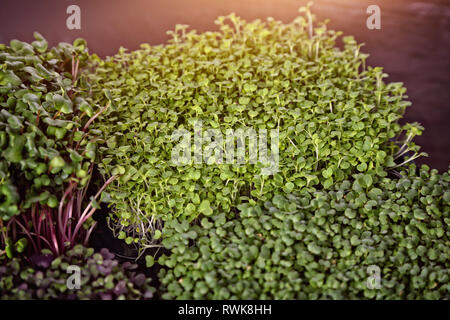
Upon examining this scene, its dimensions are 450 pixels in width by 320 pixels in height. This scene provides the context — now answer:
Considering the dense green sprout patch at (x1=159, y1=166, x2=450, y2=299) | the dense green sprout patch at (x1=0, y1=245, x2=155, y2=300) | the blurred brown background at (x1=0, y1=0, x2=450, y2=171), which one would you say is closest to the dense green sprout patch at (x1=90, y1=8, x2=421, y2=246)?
the dense green sprout patch at (x1=159, y1=166, x2=450, y2=299)

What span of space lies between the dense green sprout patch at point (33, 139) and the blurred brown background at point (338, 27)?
98 centimetres

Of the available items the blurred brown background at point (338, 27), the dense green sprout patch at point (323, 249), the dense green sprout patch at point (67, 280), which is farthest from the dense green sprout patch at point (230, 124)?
the blurred brown background at point (338, 27)

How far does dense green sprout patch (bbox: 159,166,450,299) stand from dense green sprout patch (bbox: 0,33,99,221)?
0.42 metres

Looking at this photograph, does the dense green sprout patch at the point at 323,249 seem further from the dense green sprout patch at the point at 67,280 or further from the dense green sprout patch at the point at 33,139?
the dense green sprout patch at the point at 33,139

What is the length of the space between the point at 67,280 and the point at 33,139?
1.50 feet

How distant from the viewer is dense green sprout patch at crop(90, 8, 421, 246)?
4.72 ft

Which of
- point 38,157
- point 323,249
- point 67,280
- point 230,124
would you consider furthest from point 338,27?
point 67,280

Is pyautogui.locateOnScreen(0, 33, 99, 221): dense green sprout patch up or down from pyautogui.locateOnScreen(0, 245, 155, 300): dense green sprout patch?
up

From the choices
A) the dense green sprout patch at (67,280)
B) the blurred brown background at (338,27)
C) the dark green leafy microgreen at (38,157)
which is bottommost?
the dense green sprout patch at (67,280)

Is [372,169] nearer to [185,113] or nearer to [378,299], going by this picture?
[378,299]

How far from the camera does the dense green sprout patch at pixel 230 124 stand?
4.72 ft

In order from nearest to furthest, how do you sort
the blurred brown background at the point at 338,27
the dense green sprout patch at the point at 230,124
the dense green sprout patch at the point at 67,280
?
the dense green sprout patch at the point at 67,280, the dense green sprout patch at the point at 230,124, the blurred brown background at the point at 338,27

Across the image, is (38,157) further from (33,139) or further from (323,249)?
(323,249)

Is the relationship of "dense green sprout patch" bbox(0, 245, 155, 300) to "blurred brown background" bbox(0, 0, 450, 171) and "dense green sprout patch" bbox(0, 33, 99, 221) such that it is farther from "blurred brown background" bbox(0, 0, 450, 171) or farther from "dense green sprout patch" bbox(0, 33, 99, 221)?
"blurred brown background" bbox(0, 0, 450, 171)
